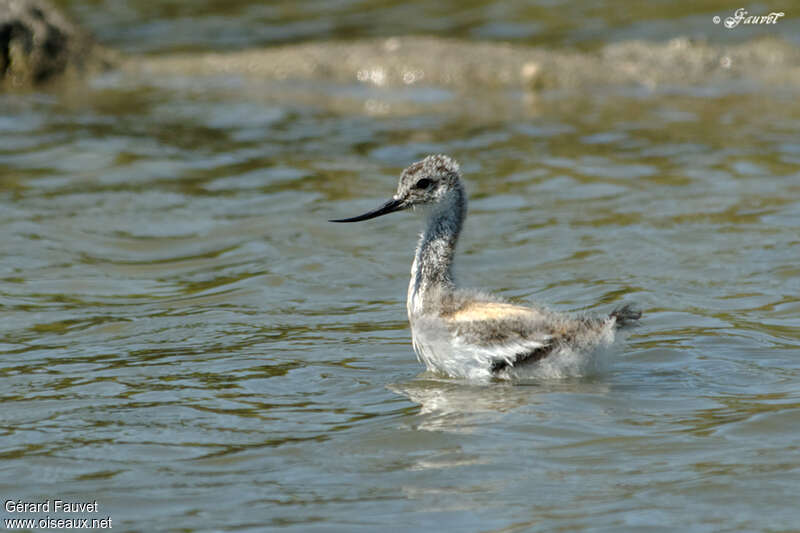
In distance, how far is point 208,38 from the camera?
1969cm

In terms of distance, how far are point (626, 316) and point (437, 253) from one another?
53.2 inches

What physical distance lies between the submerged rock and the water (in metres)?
0.63

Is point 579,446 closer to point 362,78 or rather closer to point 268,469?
point 268,469

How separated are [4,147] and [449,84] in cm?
576

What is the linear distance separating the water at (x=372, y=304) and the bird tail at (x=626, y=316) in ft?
1.26

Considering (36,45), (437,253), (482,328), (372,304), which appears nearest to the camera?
(482,328)

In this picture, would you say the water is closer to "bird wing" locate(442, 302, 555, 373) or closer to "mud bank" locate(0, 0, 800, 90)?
"bird wing" locate(442, 302, 555, 373)

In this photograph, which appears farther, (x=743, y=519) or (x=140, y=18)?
(x=140, y=18)

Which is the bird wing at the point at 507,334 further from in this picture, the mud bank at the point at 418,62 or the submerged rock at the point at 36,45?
the submerged rock at the point at 36,45

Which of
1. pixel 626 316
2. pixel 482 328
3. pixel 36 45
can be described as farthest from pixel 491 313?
pixel 36 45

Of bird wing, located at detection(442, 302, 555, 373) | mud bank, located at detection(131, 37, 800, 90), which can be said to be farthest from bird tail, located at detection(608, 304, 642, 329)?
mud bank, located at detection(131, 37, 800, 90)

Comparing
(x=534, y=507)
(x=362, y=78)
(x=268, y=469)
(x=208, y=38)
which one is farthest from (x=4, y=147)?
(x=534, y=507)

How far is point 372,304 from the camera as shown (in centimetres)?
920

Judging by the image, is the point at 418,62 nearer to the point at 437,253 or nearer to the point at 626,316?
the point at 437,253
